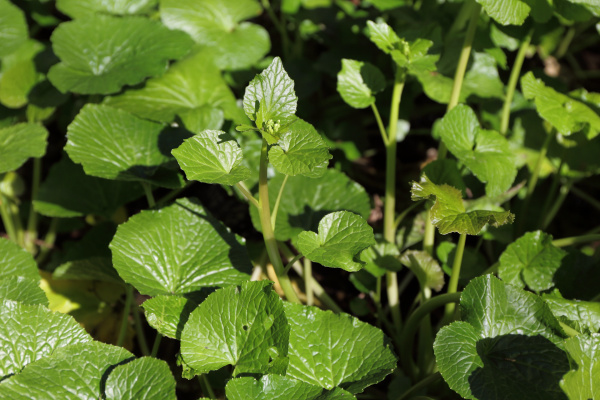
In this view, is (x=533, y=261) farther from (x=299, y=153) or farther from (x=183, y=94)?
(x=183, y=94)

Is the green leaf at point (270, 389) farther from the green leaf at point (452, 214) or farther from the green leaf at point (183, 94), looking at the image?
the green leaf at point (183, 94)

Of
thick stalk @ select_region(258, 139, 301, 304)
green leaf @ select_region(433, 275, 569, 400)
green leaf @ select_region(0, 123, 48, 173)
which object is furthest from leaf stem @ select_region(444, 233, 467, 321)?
green leaf @ select_region(0, 123, 48, 173)

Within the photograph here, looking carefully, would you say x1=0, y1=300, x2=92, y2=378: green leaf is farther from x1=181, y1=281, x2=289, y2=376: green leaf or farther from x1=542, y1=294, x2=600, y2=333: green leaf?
x1=542, y1=294, x2=600, y2=333: green leaf

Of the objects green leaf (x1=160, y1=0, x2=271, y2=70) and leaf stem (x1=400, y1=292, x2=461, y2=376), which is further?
green leaf (x1=160, y1=0, x2=271, y2=70)

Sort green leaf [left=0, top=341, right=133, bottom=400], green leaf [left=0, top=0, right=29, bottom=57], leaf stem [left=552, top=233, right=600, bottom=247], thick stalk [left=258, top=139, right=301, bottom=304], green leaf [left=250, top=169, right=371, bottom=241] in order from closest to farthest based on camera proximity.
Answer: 1. green leaf [left=0, top=341, right=133, bottom=400]
2. thick stalk [left=258, top=139, right=301, bottom=304]
3. leaf stem [left=552, top=233, right=600, bottom=247]
4. green leaf [left=250, top=169, right=371, bottom=241]
5. green leaf [left=0, top=0, right=29, bottom=57]

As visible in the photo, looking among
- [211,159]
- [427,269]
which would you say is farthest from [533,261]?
[211,159]

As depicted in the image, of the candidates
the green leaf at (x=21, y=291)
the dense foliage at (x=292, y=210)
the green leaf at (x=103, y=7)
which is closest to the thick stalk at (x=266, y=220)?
the dense foliage at (x=292, y=210)

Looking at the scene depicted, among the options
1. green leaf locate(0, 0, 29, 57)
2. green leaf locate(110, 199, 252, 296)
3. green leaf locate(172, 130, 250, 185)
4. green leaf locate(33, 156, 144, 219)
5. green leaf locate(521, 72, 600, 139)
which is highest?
green leaf locate(172, 130, 250, 185)
